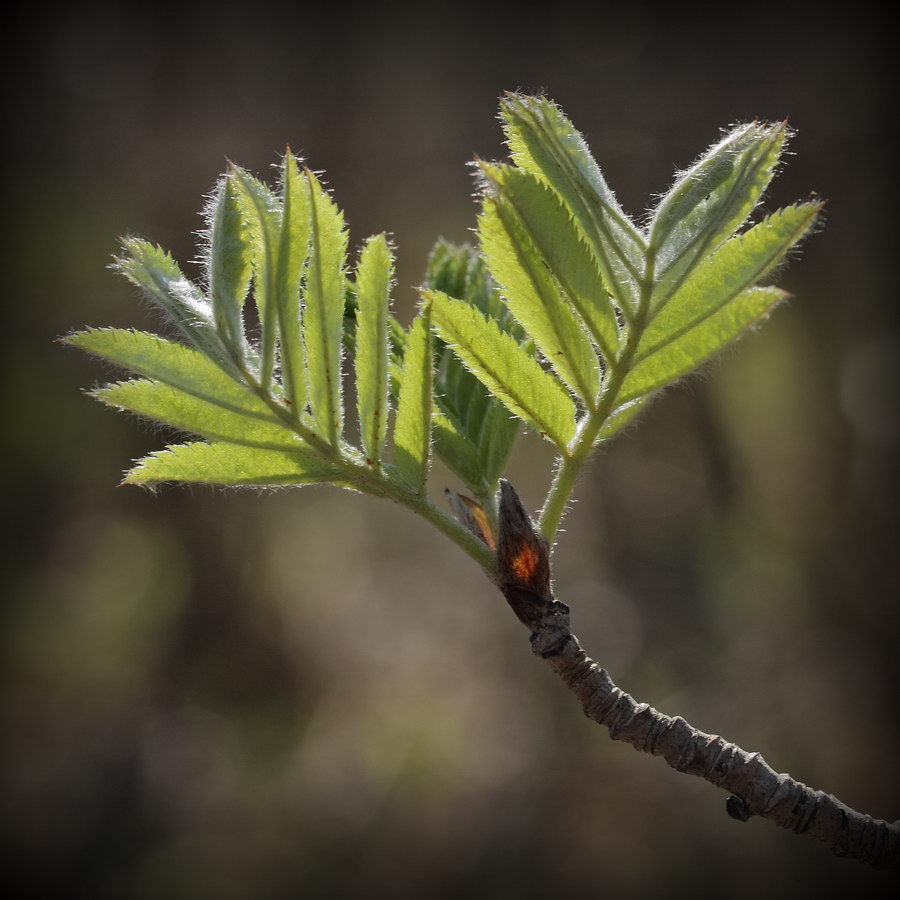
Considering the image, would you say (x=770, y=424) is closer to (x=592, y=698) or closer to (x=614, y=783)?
(x=614, y=783)

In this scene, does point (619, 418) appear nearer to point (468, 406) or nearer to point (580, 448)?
point (580, 448)

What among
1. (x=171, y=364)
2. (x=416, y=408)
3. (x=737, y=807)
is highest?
(x=171, y=364)

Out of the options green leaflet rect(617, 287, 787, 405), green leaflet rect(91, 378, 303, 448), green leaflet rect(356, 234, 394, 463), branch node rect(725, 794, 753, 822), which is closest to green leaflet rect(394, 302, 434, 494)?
green leaflet rect(356, 234, 394, 463)

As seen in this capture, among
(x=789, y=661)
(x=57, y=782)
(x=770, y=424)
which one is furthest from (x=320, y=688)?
(x=770, y=424)

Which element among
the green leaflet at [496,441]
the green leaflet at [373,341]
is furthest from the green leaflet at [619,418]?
the green leaflet at [373,341]

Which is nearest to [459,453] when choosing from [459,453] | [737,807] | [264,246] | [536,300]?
[459,453]

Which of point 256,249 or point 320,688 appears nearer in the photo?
point 256,249
